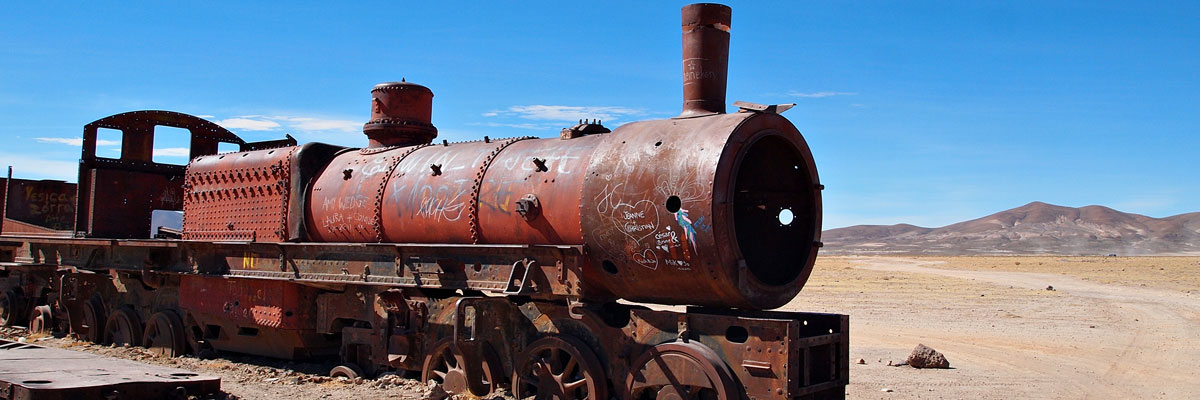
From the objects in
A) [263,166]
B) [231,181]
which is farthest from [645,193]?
[231,181]

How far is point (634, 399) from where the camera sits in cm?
769

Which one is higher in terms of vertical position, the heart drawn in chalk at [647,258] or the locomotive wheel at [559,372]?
the heart drawn in chalk at [647,258]

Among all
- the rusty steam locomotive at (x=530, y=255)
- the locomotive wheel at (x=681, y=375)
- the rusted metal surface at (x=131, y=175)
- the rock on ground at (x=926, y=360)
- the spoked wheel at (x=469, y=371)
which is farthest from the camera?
the rusted metal surface at (x=131, y=175)

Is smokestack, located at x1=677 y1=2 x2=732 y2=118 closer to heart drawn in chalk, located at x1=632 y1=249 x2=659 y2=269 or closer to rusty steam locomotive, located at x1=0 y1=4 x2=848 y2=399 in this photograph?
rusty steam locomotive, located at x1=0 y1=4 x2=848 y2=399

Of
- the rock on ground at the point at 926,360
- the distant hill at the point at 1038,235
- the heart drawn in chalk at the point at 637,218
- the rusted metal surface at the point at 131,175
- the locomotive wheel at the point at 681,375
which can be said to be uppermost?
the distant hill at the point at 1038,235

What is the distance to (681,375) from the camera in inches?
289

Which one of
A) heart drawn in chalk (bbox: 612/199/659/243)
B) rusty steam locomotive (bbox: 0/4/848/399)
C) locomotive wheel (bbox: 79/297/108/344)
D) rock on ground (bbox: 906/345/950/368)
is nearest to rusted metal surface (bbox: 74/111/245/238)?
locomotive wheel (bbox: 79/297/108/344)

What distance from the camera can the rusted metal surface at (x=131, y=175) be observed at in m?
13.4

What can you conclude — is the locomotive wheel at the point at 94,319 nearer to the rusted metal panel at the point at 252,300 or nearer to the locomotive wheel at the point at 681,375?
the rusted metal panel at the point at 252,300

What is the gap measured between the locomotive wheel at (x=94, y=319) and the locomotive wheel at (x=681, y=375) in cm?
944

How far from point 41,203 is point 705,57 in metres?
13.6

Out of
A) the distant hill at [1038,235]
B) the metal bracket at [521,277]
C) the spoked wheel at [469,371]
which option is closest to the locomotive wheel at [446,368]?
the spoked wheel at [469,371]

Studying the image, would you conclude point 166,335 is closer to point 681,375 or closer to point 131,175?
point 131,175

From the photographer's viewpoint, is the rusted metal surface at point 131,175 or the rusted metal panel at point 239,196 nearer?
the rusted metal panel at point 239,196
